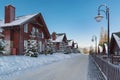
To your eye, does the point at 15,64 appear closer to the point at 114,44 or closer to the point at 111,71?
the point at 111,71

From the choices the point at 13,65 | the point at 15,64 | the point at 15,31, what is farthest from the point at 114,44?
the point at 13,65

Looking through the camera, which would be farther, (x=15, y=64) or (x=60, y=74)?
(x=15, y=64)

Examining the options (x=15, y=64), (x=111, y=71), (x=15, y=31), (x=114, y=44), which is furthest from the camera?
(x=114, y=44)

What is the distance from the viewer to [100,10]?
11758 millimetres

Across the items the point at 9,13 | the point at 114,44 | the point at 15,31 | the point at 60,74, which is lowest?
Answer: the point at 60,74

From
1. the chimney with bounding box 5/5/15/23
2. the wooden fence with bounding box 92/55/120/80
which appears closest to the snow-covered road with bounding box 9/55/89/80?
the wooden fence with bounding box 92/55/120/80

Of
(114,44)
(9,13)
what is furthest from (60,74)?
(114,44)

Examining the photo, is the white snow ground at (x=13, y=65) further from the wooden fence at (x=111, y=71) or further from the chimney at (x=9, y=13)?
the chimney at (x=9, y=13)

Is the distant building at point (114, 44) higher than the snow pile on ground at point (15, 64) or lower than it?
higher

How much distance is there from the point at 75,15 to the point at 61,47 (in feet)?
73.5

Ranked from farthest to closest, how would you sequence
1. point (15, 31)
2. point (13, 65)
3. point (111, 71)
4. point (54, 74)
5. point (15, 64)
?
point (15, 31), point (15, 64), point (13, 65), point (54, 74), point (111, 71)

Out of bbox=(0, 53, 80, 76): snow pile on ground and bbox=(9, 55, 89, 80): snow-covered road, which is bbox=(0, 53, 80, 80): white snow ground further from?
bbox=(9, 55, 89, 80): snow-covered road

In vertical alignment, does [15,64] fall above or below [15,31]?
below

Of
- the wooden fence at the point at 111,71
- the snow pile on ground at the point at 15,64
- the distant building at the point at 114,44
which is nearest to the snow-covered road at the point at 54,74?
the snow pile on ground at the point at 15,64
